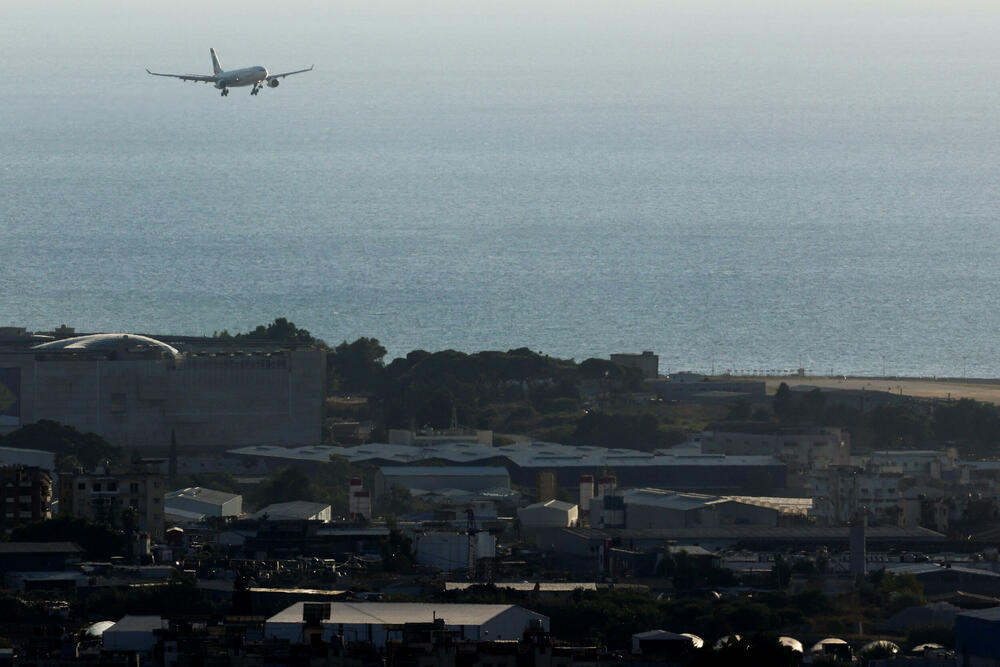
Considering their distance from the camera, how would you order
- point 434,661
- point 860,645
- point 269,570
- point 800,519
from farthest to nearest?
point 800,519 → point 269,570 → point 860,645 → point 434,661

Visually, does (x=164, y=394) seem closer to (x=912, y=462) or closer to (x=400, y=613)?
(x=912, y=462)

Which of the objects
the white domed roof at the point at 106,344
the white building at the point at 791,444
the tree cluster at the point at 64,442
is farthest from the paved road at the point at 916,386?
the tree cluster at the point at 64,442

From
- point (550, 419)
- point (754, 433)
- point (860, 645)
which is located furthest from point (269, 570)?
point (550, 419)

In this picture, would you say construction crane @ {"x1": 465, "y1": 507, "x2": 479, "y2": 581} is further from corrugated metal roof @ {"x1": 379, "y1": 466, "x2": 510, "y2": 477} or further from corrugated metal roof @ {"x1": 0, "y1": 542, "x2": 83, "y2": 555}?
corrugated metal roof @ {"x1": 379, "y1": 466, "x2": 510, "y2": 477}

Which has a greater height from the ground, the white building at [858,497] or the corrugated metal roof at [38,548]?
the white building at [858,497]

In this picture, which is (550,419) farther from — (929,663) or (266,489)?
(929,663)

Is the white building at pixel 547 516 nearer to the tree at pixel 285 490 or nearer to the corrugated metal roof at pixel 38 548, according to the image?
the tree at pixel 285 490
